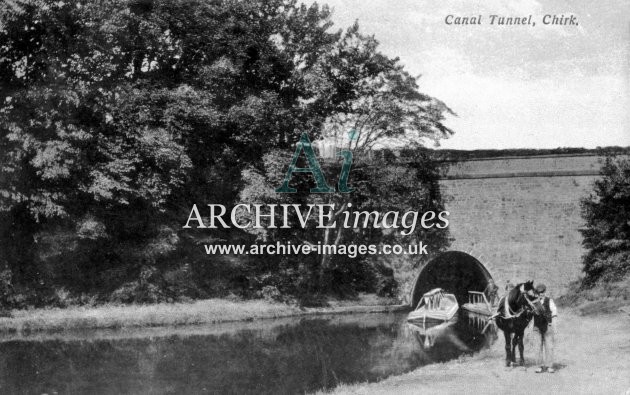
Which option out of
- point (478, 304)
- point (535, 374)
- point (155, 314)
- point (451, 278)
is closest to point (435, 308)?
point (478, 304)

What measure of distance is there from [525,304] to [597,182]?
948 centimetres

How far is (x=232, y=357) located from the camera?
1391 centimetres

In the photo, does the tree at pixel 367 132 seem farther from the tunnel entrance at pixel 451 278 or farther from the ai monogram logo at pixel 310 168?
the tunnel entrance at pixel 451 278

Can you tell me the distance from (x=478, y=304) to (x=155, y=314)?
421 inches

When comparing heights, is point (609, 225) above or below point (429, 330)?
above

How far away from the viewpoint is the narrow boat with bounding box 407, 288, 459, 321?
64.7 feet

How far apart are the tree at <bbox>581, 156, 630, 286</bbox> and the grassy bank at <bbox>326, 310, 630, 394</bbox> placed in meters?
4.55

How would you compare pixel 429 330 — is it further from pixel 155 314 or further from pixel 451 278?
pixel 155 314

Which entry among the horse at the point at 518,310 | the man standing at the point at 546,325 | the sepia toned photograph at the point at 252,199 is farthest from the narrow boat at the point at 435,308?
the man standing at the point at 546,325

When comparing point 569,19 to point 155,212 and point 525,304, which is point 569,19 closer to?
point 525,304

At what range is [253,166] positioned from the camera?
65.8ft

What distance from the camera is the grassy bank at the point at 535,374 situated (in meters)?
8.39

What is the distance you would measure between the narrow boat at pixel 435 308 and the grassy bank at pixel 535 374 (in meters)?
7.06

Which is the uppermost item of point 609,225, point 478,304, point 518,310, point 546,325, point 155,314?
point 609,225
